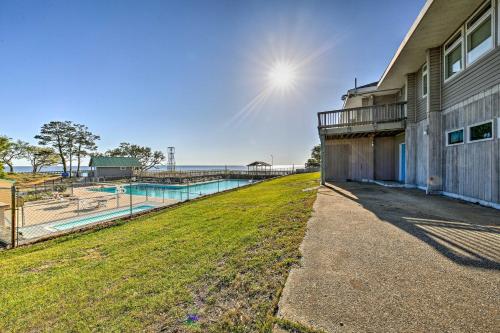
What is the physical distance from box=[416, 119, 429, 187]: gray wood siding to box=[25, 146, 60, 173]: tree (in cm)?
5361

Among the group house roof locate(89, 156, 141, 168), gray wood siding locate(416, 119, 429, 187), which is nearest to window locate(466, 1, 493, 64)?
gray wood siding locate(416, 119, 429, 187)

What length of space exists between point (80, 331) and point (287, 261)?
7.70ft

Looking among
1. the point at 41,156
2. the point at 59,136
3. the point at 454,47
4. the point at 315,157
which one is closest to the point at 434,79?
the point at 454,47

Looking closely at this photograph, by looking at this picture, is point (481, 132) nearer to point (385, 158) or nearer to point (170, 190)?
point (385, 158)

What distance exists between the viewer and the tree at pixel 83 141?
38750 mm

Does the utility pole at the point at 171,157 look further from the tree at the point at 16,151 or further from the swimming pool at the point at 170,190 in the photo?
the tree at the point at 16,151

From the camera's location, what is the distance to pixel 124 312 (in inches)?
88.0

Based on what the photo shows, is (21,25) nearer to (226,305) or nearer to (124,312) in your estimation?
(124,312)

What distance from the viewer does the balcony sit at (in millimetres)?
9273

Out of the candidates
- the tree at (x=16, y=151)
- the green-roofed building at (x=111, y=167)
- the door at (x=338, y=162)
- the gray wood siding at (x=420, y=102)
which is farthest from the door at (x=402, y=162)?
the tree at (x=16, y=151)

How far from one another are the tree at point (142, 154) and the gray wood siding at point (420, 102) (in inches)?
1890

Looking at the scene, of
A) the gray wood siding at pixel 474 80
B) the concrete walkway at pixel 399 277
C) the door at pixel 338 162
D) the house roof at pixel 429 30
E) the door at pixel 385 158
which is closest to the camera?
the concrete walkway at pixel 399 277

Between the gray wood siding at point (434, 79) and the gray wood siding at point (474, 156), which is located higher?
the gray wood siding at point (434, 79)

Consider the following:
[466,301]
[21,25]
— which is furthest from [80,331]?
[21,25]
